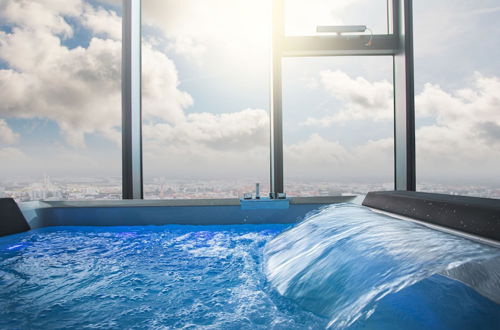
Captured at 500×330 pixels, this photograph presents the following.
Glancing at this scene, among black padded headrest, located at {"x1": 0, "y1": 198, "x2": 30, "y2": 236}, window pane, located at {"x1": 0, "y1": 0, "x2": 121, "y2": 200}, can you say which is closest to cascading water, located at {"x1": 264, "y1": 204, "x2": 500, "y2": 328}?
black padded headrest, located at {"x1": 0, "y1": 198, "x2": 30, "y2": 236}

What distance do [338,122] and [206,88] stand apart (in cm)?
146

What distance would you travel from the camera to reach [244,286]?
1.08m

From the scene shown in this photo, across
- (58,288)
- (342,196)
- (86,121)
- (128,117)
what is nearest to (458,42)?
(342,196)

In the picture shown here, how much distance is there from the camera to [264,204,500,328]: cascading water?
71 centimetres

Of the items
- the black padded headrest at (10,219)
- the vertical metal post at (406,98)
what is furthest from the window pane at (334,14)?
the black padded headrest at (10,219)

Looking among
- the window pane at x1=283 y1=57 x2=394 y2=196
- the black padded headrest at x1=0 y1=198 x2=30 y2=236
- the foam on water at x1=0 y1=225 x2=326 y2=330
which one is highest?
the window pane at x1=283 y1=57 x2=394 y2=196

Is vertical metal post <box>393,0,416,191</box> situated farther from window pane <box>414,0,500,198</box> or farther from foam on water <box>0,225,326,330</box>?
foam on water <box>0,225,326,330</box>

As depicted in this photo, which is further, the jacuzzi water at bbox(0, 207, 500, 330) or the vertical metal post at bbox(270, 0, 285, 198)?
the vertical metal post at bbox(270, 0, 285, 198)

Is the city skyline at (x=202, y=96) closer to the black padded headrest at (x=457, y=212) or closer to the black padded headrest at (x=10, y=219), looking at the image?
the black padded headrest at (x=10, y=219)

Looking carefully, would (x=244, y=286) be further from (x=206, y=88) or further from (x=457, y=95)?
(x=457, y=95)

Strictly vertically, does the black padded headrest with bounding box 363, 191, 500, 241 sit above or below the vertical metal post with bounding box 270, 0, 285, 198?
below

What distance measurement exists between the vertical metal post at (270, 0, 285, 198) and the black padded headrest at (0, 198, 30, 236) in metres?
2.04

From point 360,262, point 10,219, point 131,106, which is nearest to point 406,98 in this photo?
point 360,262

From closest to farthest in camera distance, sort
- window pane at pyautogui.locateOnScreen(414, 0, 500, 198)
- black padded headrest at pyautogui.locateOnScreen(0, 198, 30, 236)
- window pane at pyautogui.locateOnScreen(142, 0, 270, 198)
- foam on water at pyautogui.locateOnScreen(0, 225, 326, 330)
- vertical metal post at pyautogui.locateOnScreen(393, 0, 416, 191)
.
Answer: foam on water at pyautogui.locateOnScreen(0, 225, 326, 330) < black padded headrest at pyautogui.locateOnScreen(0, 198, 30, 236) < window pane at pyautogui.locateOnScreen(414, 0, 500, 198) < vertical metal post at pyautogui.locateOnScreen(393, 0, 416, 191) < window pane at pyautogui.locateOnScreen(142, 0, 270, 198)
